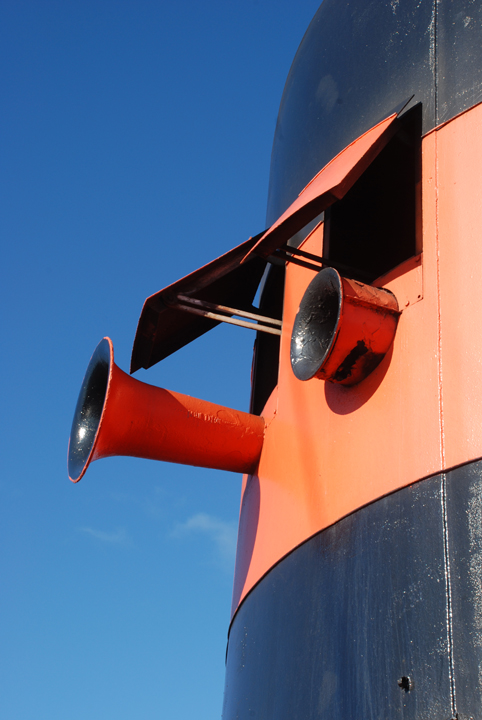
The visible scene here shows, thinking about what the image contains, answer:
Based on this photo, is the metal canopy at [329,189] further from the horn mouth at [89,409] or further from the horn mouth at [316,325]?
the horn mouth at [89,409]

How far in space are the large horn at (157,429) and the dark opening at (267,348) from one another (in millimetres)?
1298

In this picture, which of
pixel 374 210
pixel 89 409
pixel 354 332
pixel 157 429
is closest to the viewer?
pixel 354 332

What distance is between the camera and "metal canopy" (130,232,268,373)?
5.64 meters

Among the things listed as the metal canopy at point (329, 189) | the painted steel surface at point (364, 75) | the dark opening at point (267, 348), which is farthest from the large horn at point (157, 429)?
the painted steel surface at point (364, 75)

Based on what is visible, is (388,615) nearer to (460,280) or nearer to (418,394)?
(418,394)

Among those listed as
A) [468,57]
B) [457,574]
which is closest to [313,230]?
[468,57]

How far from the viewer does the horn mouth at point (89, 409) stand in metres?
5.61

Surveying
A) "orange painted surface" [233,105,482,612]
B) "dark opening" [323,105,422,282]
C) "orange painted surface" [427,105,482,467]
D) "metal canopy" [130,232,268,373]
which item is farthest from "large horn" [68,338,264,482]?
"orange painted surface" [427,105,482,467]

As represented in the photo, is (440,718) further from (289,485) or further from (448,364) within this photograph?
(289,485)

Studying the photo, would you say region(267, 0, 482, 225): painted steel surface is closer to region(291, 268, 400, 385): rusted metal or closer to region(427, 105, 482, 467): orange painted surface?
region(427, 105, 482, 467): orange painted surface

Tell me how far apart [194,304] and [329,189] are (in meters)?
1.85

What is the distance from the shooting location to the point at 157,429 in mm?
5535

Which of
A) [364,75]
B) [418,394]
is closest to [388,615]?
[418,394]

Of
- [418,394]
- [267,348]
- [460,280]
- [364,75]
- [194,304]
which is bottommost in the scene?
[418,394]
